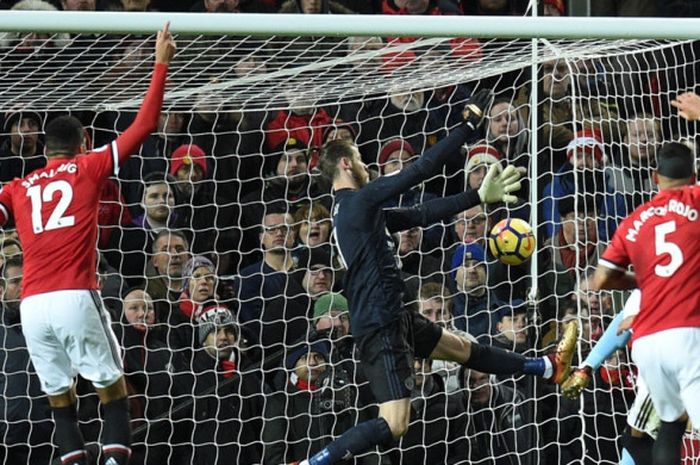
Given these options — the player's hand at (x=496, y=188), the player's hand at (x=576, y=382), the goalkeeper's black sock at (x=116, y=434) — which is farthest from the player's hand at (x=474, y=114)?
the goalkeeper's black sock at (x=116, y=434)

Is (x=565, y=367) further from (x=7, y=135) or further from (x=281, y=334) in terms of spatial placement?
(x=7, y=135)

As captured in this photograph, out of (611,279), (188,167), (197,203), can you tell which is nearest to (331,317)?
(197,203)

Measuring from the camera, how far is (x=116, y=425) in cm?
821

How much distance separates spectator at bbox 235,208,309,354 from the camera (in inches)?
397

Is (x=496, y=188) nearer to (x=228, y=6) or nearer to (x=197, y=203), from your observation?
(x=197, y=203)

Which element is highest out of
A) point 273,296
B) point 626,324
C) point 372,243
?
point 372,243

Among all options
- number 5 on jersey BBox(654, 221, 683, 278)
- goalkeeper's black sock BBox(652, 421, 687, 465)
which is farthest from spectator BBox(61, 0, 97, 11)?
goalkeeper's black sock BBox(652, 421, 687, 465)

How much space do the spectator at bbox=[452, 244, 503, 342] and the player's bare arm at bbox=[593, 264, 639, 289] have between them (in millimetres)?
2376

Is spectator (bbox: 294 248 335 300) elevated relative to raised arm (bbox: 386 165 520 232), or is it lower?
lower

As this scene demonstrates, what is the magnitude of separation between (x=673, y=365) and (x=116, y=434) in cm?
257

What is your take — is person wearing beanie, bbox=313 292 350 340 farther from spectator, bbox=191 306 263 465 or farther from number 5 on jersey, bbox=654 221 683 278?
number 5 on jersey, bbox=654 221 683 278

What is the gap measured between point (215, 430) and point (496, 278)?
1.91 m

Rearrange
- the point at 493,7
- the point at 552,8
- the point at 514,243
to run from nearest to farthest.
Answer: the point at 514,243 → the point at 493,7 → the point at 552,8

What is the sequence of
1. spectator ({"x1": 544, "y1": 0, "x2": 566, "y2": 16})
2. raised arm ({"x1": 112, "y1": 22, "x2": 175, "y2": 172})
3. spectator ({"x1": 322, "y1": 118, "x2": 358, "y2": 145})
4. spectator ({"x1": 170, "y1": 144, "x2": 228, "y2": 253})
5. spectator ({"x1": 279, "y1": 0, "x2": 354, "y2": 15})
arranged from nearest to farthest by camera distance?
raised arm ({"x1": 112, "y1": 22, "x2": 175, "y2": 172}) < spectator ({"x1": 170, "y1": 144, "x2": 228, "y2": 253}) < spectator ({"x1": 322, "y1": 118, "x2": 358, "y2": 145}) < spectator ({"x1": 279, "y1": 0, "x2": 354, "y2": 15}) < spectator ({"x1": 544, "y1": 0, "x2": 566, "y2": 16})
